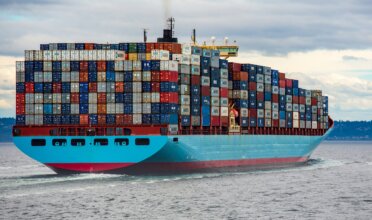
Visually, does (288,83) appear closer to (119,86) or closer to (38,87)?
(119,86)

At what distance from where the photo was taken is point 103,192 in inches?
2357

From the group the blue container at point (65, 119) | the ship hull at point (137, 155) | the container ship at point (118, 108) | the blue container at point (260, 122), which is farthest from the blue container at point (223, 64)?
the blue container at point (65, 119)

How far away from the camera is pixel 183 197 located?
2293 inches

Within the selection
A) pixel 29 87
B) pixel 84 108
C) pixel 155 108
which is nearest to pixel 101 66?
pixel 84 108

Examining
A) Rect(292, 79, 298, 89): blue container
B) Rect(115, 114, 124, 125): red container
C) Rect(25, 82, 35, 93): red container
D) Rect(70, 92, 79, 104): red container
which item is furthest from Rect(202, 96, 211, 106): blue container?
Rect(292, 79, 298, 89): blue container

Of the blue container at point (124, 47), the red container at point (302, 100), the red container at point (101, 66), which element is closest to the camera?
the red container at point (101, 66)

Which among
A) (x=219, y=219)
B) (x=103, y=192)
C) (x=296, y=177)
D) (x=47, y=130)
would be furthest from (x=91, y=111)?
(x=219, y=219)

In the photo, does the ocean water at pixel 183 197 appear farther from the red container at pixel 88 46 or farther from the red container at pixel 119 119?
the red container at pixel 88 46

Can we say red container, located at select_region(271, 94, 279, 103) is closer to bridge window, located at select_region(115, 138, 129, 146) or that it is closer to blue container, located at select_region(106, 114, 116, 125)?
blue container, located at select_region(106, 114, 116, 125)

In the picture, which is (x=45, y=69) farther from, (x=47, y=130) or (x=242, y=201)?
(x=242, y=201)

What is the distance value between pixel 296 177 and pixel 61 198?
101 ft

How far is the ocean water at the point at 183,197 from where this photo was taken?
164ft

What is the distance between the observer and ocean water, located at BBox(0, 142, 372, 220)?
1967 inches

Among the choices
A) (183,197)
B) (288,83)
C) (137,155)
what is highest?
(288,83)
